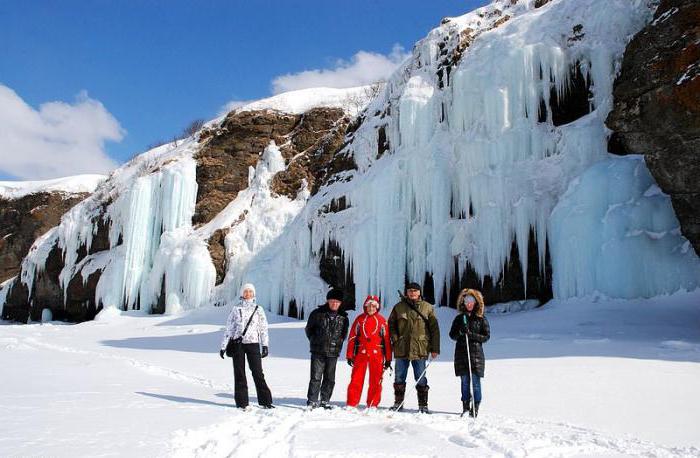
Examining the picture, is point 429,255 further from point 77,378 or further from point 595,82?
point 77,378

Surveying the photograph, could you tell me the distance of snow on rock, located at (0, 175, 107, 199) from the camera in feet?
135

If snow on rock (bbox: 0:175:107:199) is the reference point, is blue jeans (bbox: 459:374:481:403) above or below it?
below

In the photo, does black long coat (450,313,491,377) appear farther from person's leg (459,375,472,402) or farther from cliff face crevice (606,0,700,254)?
cliff face crevice (606,0,700,254)

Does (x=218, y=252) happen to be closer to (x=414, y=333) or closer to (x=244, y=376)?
(x=244, y=376)

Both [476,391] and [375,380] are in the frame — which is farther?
[375,380]

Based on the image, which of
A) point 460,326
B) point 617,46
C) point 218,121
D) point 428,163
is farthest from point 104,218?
point 460,326

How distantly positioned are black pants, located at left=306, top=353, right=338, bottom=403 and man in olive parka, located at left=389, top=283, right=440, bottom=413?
729 millimetres

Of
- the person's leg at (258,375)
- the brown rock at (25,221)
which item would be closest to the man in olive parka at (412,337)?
the person's leg at (258,375)

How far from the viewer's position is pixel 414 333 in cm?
569

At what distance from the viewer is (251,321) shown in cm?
580

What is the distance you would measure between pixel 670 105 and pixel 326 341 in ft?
30.1

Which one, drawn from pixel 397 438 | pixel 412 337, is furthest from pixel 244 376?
pixel 397 438

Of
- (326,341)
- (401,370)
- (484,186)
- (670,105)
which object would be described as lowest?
(401,370)

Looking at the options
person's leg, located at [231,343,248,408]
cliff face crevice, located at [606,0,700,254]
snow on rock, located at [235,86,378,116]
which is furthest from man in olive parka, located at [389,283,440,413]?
snow on rock, located at [235,86,378,116]
